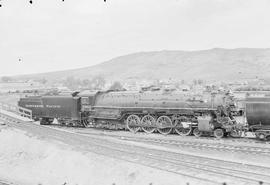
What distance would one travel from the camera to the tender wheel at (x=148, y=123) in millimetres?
27328

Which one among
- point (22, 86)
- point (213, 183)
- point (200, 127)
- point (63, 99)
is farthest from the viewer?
point (22, 86)

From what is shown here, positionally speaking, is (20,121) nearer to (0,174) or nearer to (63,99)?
(63,99)

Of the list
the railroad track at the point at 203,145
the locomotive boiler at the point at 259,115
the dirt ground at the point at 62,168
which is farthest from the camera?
the locomotive boiler at the point at 259,115

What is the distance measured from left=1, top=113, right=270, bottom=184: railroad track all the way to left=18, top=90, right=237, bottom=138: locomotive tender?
3.89 meters

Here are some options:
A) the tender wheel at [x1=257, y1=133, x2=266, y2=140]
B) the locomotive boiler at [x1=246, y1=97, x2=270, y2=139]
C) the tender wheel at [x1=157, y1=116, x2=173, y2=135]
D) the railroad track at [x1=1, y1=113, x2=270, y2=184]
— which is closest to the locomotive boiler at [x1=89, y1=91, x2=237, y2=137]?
the tender wheel at [x1=157, y1=116, x2=173, y2=135]

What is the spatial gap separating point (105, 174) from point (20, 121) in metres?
19.3

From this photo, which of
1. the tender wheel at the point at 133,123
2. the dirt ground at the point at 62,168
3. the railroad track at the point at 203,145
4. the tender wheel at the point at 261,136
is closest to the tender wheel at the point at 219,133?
the railroad track at the point at 203,145

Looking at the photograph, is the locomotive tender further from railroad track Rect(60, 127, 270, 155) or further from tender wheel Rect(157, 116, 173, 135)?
railroad track Rect(60, 127, 270, 155)

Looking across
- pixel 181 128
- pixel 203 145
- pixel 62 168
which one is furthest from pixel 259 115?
pixel 62 168

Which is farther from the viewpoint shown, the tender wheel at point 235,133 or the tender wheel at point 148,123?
the tender wheel at point 148,123

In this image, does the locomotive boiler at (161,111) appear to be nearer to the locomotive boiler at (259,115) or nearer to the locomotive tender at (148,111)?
the locomotive tender at (148,111)

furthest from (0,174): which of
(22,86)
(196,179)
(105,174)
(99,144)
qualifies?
(22,86)

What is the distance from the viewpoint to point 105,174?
61.7ft

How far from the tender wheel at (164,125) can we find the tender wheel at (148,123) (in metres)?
0.41
